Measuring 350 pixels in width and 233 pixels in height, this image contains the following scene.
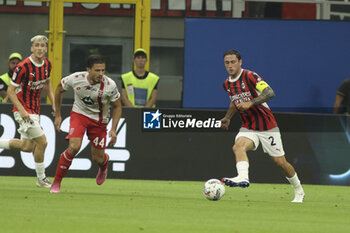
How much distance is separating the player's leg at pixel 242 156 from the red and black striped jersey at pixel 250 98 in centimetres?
17

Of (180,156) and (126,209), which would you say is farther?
(180,156)

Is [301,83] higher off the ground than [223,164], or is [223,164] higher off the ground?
[301,83]

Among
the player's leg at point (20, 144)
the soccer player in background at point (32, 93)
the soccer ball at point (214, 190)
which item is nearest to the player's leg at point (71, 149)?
the soccer player in background at point (32, 93)

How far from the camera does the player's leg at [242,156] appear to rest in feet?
33.2

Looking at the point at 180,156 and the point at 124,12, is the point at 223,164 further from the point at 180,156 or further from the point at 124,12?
the point at 124,12

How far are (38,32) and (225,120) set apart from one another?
21.1 feet

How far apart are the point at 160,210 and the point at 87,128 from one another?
2.65 meters

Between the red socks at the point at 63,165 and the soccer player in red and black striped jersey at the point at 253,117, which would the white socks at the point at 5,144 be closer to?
the red socks at the point at 63,165

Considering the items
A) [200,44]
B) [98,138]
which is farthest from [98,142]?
[200,44]

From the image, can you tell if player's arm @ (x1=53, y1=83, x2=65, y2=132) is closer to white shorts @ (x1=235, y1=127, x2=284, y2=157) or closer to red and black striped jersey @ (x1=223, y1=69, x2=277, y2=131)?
red and black striped jersey @ (x1=223, y1=69, x2=277, y2=131)

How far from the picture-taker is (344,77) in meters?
17.2

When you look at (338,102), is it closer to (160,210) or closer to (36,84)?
(36,84)

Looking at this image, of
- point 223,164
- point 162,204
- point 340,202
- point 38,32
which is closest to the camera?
point 162,204

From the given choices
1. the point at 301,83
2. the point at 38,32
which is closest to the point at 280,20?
the point at 301,83
